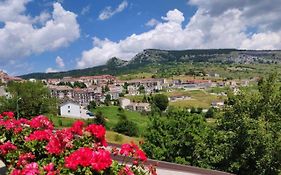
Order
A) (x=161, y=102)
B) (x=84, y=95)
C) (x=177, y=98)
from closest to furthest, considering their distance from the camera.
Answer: (x=161, y=102), (x=84, y=95), (x=177, y=98)

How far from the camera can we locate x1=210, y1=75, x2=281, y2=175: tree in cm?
2564

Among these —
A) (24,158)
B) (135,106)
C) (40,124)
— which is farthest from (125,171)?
(135,106)

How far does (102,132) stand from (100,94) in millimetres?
192552

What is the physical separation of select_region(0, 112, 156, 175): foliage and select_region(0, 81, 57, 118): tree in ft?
210

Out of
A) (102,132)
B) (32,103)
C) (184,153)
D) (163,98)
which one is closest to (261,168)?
(184,153)

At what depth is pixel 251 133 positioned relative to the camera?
26125mm

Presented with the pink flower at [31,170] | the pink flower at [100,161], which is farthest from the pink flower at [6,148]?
the pink flower at [100,161]

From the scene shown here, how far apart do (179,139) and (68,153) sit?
2572 cm

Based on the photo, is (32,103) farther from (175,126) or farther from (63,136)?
(63,136)

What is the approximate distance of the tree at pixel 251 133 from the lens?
Result: 25.6 meters

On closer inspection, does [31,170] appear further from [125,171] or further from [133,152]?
[133,152]

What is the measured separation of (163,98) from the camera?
155375mm

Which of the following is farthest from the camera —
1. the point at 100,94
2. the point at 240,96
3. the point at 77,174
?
the point at 100,94

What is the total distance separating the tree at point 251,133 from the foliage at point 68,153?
1981cm
